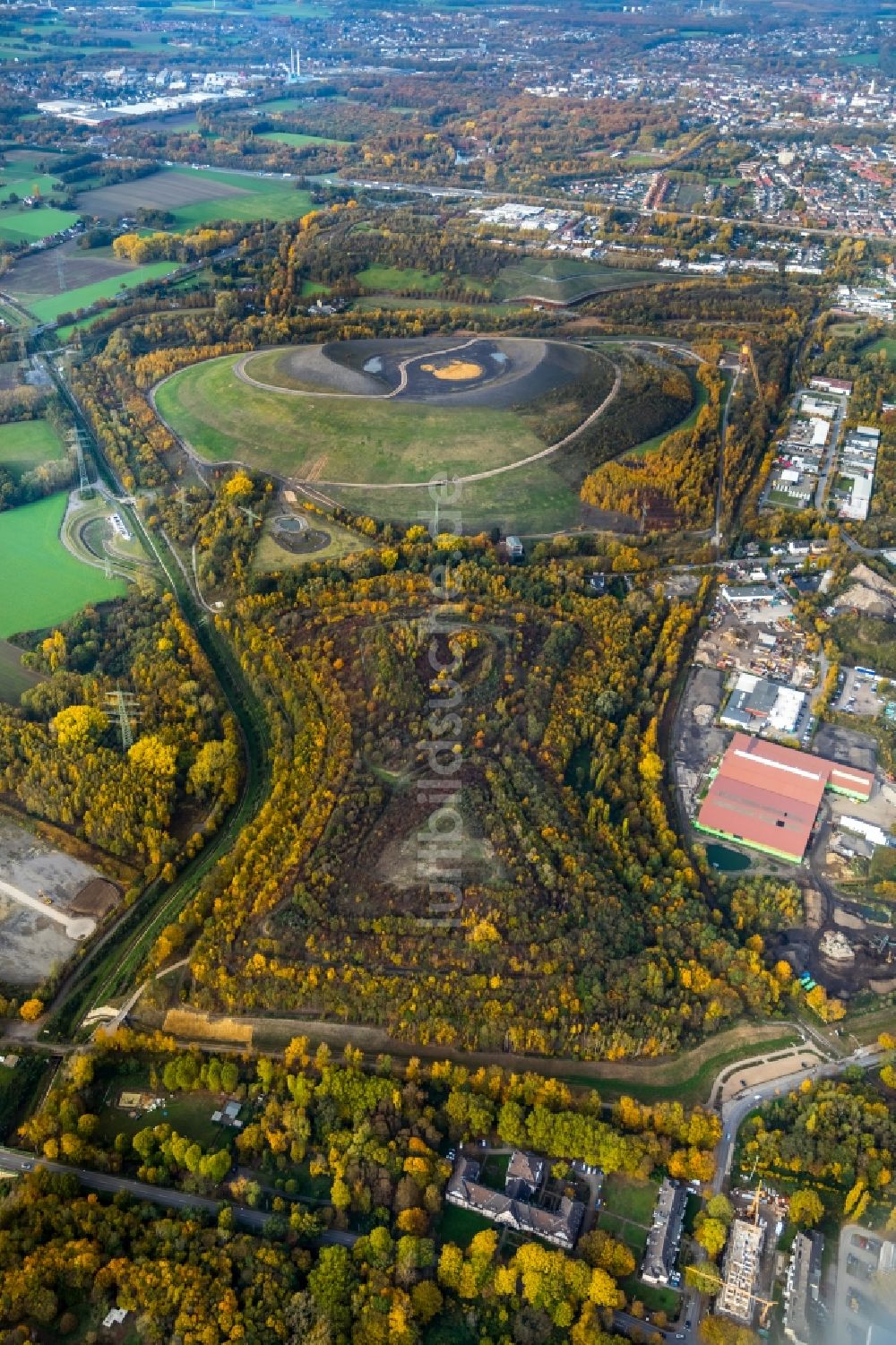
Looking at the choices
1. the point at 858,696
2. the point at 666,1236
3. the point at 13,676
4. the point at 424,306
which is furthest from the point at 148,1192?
the point at 424,306

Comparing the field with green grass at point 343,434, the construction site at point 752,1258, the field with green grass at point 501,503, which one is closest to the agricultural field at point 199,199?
the field with green grass at point 343,434

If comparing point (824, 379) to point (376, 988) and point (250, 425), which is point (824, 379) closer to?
point (250, 425)

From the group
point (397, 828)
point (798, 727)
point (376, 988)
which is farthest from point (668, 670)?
point (376, 988)

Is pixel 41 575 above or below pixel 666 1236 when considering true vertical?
above

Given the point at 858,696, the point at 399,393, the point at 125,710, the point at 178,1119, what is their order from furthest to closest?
the point at 399,393, the point at 858,696, the point at 125,710, the point at 178,1119

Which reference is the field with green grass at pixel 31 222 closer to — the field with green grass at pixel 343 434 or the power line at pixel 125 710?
the field with green grass at pixel 343 434

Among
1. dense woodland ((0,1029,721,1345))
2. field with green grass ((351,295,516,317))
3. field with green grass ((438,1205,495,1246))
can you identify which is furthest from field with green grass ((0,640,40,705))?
field with green grass ((351,295,516,317))

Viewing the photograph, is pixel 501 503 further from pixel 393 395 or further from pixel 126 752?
pixel 126 752
